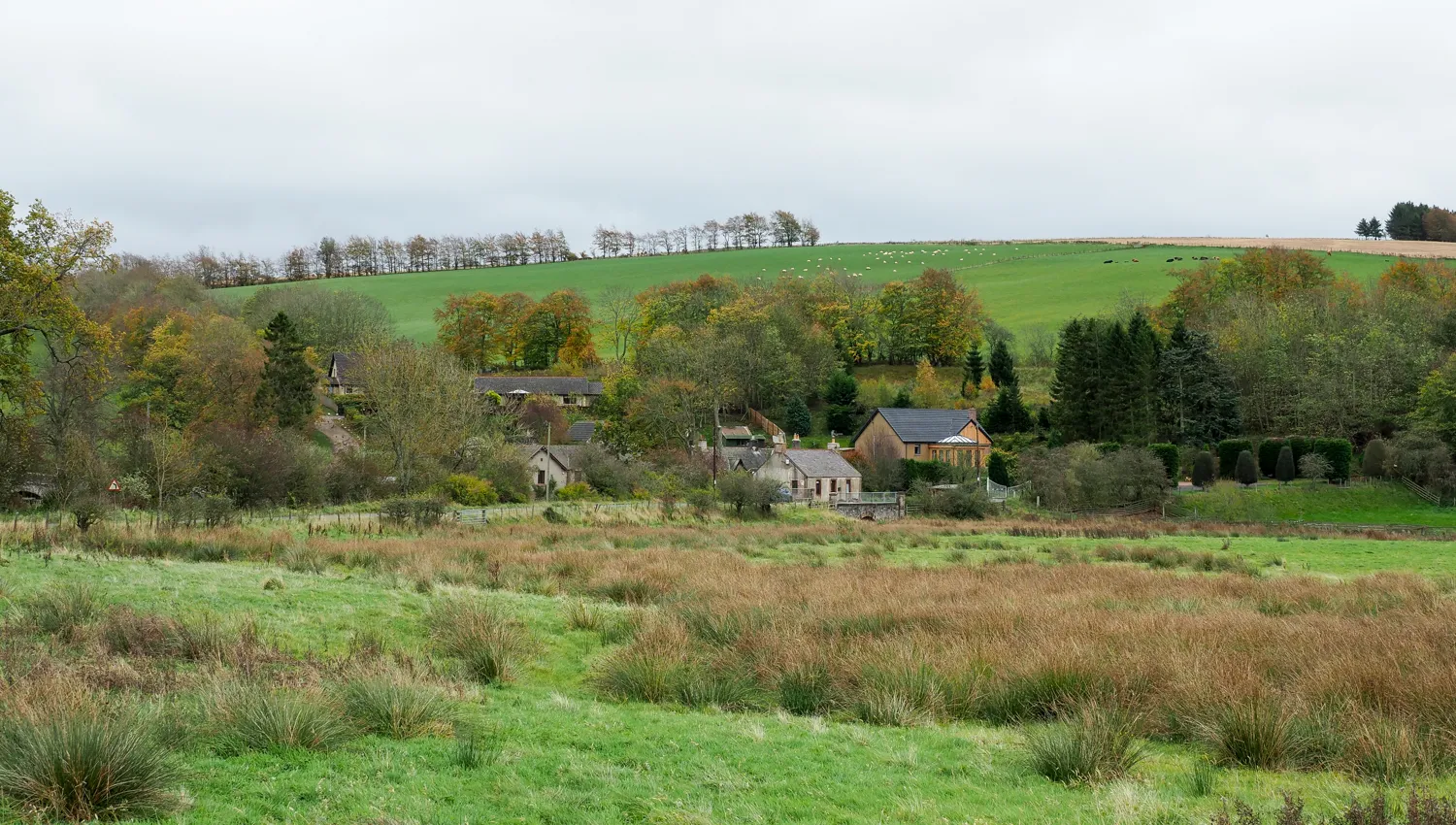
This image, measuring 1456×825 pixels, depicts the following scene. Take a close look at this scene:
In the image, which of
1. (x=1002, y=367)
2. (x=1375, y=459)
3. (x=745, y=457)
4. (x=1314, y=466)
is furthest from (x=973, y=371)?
(x=1375, y=459)

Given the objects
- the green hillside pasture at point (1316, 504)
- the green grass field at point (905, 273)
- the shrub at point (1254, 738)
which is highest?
the green grass field at point (905, 273)

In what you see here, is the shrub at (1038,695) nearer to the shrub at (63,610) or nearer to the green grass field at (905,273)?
the shrub at (63,610)

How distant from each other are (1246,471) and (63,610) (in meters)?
59.8

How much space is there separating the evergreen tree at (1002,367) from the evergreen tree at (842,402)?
40.5 feet

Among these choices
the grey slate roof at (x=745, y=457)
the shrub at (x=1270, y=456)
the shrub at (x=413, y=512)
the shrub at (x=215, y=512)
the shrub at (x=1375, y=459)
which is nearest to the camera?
the shrub at (x=215, y=512)

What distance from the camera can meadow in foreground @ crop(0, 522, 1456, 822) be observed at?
671cm

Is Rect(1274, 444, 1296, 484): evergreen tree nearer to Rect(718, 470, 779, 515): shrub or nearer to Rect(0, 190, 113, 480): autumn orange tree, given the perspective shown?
Rect(718, 470, 779, 515): shrub

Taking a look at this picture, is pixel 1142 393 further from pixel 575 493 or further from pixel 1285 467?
pixel 575 493

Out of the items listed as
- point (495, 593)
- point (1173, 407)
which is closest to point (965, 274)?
point (1173, 407)

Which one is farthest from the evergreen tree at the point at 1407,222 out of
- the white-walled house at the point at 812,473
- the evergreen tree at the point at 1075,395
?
the white-walled house at the point at 812,473

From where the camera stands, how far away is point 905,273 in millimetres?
131625

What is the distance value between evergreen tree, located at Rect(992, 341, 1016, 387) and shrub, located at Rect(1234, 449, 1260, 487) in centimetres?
2776

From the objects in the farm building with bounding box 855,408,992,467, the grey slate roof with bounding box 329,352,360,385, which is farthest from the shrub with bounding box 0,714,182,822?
the grey slate roof with bounding box 329,352,360,385

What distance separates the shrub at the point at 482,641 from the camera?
11406 millimetres
